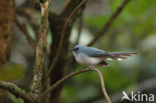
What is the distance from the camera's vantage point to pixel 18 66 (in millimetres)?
1894

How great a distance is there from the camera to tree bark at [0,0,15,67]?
2174 mm

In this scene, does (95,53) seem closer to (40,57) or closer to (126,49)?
(40,57)

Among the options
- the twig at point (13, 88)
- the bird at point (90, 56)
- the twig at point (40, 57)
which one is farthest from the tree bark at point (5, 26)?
the twig at point (13, 88)

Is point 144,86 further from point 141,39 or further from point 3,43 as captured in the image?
point 3,43

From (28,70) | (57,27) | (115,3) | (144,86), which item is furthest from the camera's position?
(28,70)

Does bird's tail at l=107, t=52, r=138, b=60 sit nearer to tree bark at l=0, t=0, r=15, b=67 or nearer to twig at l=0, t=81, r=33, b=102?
twig at l=0, t=81, r=33, b=102

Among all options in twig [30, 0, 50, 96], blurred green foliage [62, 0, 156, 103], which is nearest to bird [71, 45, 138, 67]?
twig [30, 0, 50, 96]

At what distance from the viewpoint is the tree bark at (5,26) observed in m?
2.17

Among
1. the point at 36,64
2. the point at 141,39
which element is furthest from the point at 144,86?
the point at 36,64

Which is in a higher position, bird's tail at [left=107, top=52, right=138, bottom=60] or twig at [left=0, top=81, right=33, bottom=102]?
bird's tail at [left=107, top=52, right=138, bottom=60]

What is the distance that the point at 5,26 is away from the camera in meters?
2.20

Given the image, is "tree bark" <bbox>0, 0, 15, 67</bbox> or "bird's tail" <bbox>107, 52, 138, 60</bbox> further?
"tree bark" <bbox>0, 0, 15, 67</bbox>

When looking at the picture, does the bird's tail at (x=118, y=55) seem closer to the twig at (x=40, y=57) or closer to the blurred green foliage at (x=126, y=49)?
the twig at (x=40, y=57)

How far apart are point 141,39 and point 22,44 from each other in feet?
4.06
